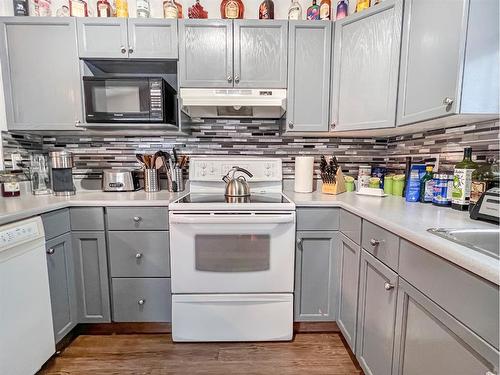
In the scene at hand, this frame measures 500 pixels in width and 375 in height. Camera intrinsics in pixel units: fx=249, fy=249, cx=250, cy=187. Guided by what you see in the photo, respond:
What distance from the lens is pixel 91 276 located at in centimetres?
155

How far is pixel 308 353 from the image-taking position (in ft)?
4.88

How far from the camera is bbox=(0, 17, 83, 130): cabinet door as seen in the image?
5.43 feet

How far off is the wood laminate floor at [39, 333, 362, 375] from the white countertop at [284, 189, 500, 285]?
34.3 inches

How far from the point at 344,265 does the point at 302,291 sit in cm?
32

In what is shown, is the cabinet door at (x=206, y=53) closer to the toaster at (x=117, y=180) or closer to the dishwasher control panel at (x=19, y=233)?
the toaster at (x=117, y=180)

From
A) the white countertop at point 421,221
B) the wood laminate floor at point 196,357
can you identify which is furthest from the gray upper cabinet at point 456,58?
the wood laminate floor at point 196,357

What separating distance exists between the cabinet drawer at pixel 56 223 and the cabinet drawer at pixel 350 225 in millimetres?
1636

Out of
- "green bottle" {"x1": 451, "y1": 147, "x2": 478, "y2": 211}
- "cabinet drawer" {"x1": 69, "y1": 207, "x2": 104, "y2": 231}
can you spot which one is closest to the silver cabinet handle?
"green bottle" {"x1": 451, "y1": 147, "x2": 478, "y2": 211}

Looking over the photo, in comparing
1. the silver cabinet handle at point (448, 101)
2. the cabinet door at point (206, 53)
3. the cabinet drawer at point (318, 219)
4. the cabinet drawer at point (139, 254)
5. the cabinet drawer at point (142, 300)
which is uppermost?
the cabinet door at point (206, 53)

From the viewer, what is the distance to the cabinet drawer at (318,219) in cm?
153

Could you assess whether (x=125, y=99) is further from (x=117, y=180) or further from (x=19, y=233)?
(x=19, y=233)

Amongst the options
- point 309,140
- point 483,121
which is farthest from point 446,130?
point 309,140

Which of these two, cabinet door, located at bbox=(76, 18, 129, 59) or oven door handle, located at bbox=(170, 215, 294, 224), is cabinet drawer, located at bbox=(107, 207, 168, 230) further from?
cabinet door, located at bbox=(76, 18, 129, 59)

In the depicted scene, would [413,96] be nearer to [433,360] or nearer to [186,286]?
[433,360]
